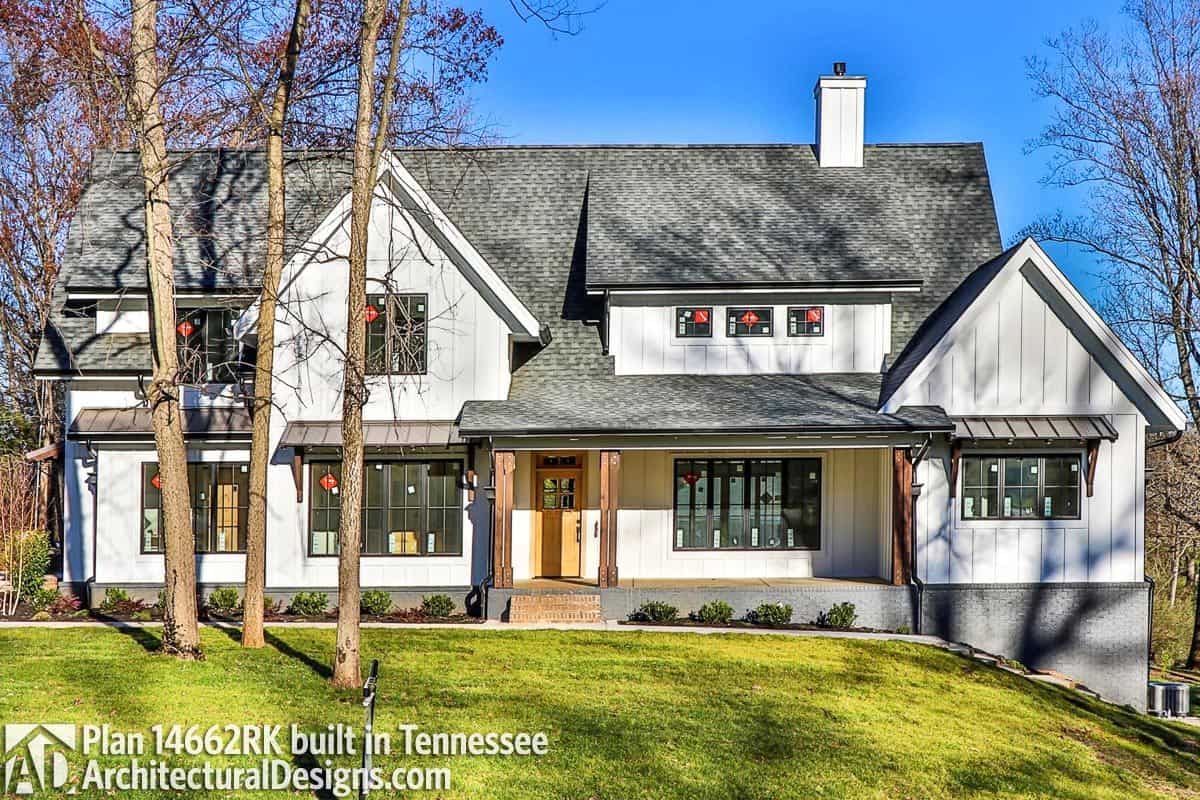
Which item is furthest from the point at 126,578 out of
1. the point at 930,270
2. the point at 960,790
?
the point at 930,270

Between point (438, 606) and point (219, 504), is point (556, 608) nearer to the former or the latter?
point (438, 606)

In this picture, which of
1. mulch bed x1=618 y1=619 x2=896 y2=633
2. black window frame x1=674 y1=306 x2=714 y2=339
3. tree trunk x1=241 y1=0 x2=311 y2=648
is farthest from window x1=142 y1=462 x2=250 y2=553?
black window frame x1=674 y1=306 x2=714 y2=339

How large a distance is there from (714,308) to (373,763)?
440 inches

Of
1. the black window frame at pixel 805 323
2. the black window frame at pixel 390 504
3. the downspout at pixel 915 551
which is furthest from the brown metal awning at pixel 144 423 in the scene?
the downspout at pixel 915 551

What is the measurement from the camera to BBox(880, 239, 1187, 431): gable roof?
16375 millimetres

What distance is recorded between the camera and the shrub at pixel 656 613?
15883 millimetres

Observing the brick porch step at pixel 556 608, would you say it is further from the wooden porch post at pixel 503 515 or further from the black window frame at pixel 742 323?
the black window frame at pixel 742 323

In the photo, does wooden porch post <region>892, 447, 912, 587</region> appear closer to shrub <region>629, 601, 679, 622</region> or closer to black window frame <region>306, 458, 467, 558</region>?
shrub <region>629, 601, 679, 622</region>

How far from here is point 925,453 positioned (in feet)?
53.5

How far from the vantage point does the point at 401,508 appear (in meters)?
17.0

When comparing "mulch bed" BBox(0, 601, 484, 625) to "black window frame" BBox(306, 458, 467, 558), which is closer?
"mulch bed" BBox(0, 601, 484, 625)

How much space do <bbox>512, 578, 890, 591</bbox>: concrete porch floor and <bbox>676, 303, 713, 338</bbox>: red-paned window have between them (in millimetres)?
4332

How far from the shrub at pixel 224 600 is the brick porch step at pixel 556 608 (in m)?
4.44

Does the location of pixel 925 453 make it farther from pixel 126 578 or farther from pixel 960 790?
pixel 126 578
